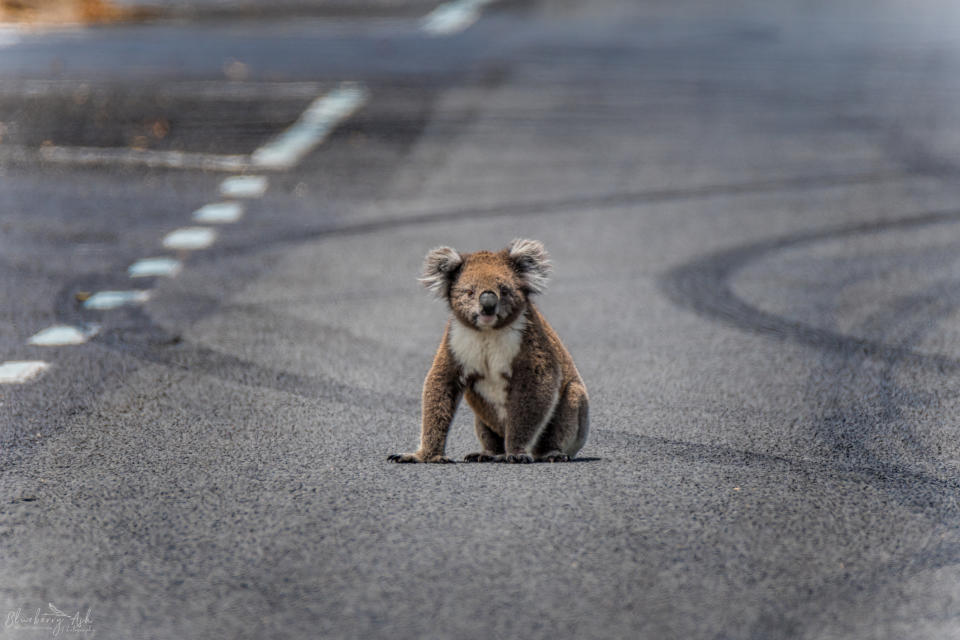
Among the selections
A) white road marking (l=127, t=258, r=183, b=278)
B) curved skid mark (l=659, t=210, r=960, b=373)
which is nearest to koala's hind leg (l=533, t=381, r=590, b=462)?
curved skid mark (l=659, t=210, r=960, b=373)

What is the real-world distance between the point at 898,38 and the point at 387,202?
14267 mm

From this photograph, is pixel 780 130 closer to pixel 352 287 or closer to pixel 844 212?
pixel 844 212

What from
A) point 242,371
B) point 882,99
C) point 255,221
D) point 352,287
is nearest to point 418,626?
point 242,371

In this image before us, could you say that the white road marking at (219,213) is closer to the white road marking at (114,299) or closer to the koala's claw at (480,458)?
the white road marking at (114,299)

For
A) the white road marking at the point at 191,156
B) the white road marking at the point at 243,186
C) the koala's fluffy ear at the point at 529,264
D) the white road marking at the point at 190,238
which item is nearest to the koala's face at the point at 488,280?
the koala's fluffy ear at the point at 529,264

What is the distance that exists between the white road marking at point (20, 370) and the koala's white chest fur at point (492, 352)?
2.99 metres

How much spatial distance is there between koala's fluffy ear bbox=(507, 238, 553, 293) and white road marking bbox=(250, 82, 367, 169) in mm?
8357

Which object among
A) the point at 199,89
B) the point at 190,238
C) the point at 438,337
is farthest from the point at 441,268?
the point at 199,89

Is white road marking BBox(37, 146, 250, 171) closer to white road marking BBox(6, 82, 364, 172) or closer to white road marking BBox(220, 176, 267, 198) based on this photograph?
white road marking BBox(6, 82, 364, 172)

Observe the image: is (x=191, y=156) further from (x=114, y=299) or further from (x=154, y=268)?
(x=114, y=299)

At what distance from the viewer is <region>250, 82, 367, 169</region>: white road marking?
14.4 metres

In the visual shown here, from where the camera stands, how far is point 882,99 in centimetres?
1772

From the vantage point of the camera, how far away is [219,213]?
1223 centimetres

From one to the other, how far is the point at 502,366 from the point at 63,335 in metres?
3.84
